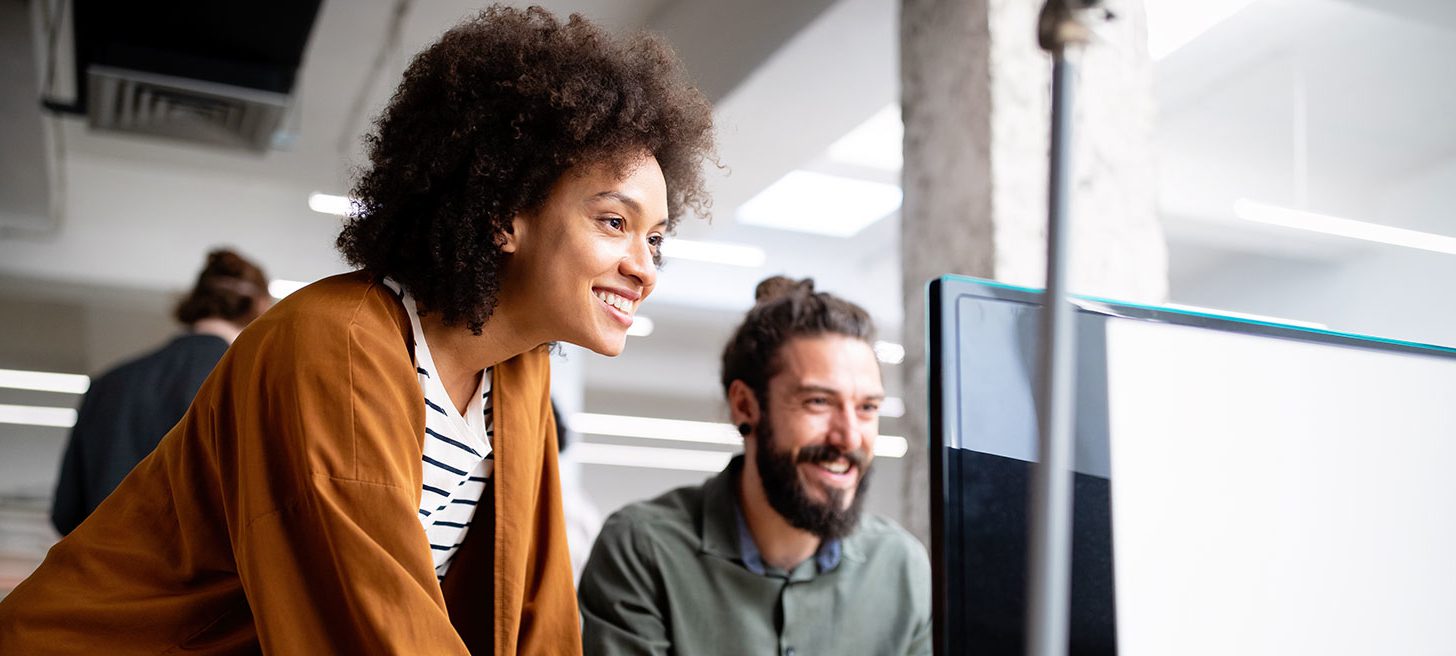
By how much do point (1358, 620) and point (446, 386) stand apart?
0.95m

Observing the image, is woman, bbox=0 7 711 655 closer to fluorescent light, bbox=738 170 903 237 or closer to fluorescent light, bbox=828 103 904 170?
fluorescent light, bbox=828 103 904 170

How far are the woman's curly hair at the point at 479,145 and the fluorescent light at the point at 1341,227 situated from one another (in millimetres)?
1996

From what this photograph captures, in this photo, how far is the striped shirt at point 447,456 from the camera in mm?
1339

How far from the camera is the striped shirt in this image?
1339 millimetres

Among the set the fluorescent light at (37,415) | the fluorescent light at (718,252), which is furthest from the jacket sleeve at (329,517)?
the fluorescent light at (37,415)

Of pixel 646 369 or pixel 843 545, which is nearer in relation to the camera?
pixel 843 545

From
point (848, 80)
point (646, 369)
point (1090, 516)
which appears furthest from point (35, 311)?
point (1090, 516)

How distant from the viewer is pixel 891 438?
15211mm

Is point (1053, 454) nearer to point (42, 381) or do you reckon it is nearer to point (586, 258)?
point (586, 258)

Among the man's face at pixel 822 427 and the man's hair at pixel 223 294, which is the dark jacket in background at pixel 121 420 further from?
the man's face at pixel 822 427

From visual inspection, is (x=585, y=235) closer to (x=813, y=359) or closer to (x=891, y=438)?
(x=813, y=359)

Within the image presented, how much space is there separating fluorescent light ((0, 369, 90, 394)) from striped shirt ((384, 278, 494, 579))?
955 cm

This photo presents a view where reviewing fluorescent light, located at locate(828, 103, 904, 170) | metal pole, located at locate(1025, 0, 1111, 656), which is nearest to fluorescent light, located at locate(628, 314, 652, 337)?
fluorescent light, located at locate(828, 103, 904, 170)

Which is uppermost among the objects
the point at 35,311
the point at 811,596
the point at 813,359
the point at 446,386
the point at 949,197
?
the point at 35,311
